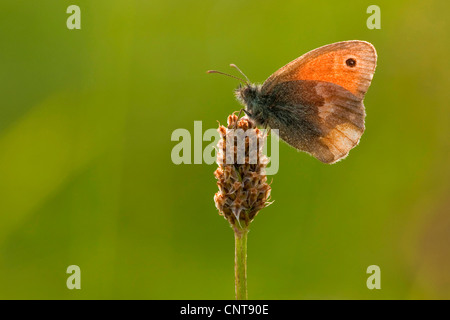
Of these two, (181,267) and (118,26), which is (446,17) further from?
(181,267)

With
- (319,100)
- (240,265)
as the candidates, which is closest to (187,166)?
(319,100)

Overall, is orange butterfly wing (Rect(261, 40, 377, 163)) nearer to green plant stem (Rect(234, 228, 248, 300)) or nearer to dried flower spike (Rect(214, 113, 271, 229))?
dried flower spike (Rect(214, 113, 271, 229))

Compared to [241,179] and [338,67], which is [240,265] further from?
[338,67]

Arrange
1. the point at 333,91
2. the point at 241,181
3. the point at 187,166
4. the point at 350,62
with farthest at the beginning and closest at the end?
the point at 187,166 < the point at 333,91 < the point at 350,62 < the point at 241,181

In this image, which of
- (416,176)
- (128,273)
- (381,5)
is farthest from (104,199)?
(381,5)

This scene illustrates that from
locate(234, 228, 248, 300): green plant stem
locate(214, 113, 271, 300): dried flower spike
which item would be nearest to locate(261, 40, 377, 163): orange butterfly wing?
locate(214, 113, 271, 300): dried flower spike

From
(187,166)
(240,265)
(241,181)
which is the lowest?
(240,265)

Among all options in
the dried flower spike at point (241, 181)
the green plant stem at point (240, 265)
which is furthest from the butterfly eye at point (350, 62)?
the green plant stem at point (240, 265)
